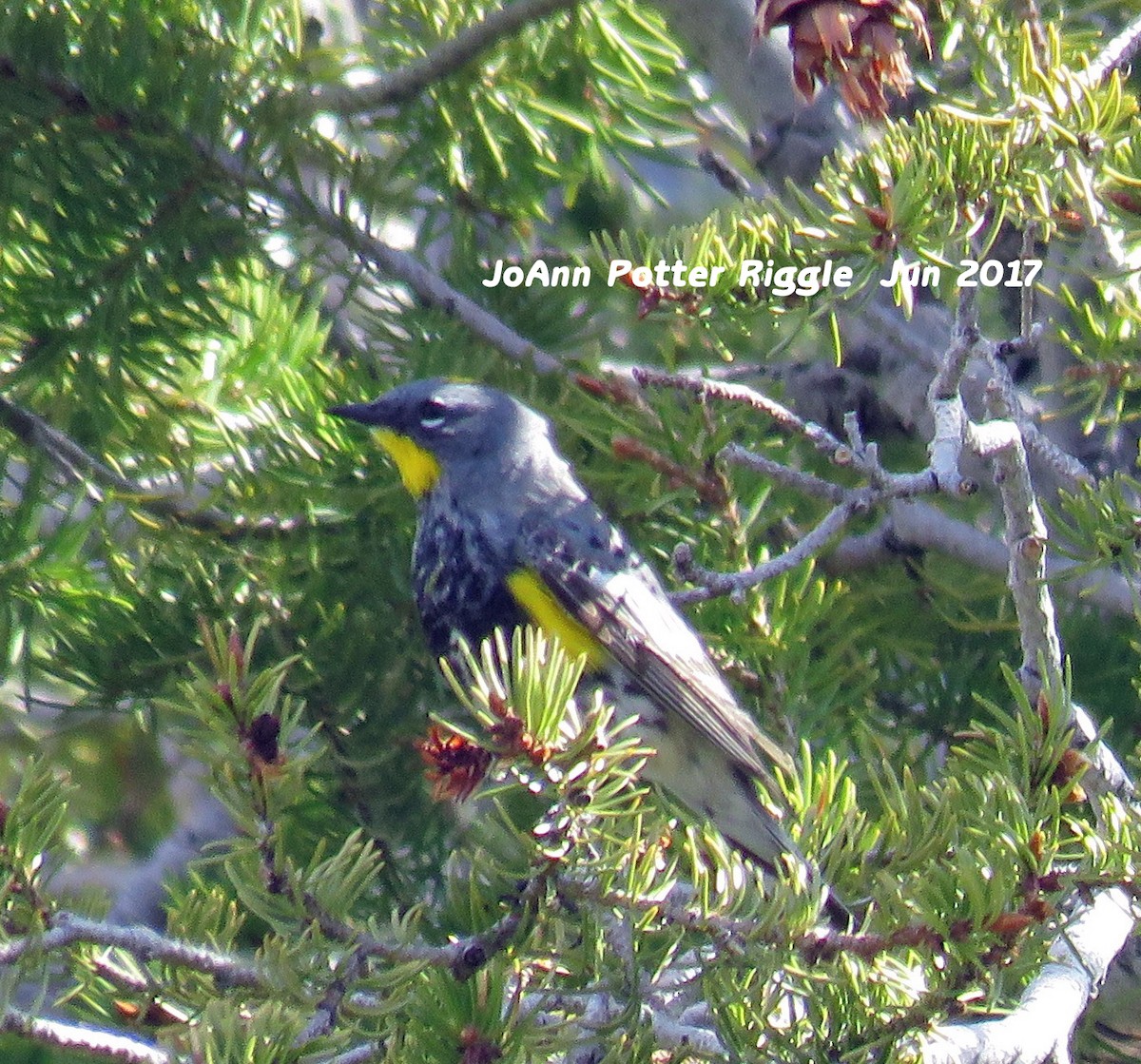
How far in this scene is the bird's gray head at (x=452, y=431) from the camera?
1962 mm

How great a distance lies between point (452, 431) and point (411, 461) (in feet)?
0.36

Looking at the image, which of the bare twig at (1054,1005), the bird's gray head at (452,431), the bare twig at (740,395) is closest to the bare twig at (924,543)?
the bird's gray head at (452,431)

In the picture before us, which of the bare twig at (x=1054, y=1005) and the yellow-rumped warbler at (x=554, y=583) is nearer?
the bare twig at (x=1054, y=1005)

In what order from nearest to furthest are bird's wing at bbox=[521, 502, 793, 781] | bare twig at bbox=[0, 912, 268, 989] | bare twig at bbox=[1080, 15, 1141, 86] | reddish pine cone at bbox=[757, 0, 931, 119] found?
1. bare twig at bbox=[0, 912, 268, 989]
2. bare twig at bbox=[1080, 15, 1141, 86]
3. reddish pine cone at bbox=[757, 0, 931, 119]
4. bird's wing at bbox=[521, 502, 793, 781]

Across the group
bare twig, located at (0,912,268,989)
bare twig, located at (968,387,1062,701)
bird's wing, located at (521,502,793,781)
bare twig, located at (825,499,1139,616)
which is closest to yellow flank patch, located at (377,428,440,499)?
bird's wing, located at (521,502,793,781)

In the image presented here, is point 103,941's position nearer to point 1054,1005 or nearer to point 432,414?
point 1054,1005

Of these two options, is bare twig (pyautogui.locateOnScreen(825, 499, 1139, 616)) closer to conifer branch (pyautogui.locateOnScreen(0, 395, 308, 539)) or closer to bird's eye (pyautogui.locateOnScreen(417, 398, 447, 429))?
bird's eye (pyautogui.locateOnScreen(417, 398, 447, 429))

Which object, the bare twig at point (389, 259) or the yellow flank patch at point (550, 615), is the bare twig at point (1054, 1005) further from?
the bare twig at point (389, 259)

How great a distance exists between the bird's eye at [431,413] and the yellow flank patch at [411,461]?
3 cm

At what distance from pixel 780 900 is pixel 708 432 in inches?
28.9

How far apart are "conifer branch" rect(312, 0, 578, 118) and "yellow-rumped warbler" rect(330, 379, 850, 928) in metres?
0.37

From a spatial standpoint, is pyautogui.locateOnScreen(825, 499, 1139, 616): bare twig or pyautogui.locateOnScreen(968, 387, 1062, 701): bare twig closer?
pyautogui.locateOnScreen(968, 387, 1062, 701): bare twig

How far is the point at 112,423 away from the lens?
1.87 meters

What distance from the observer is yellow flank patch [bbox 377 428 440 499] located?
6.67ft
